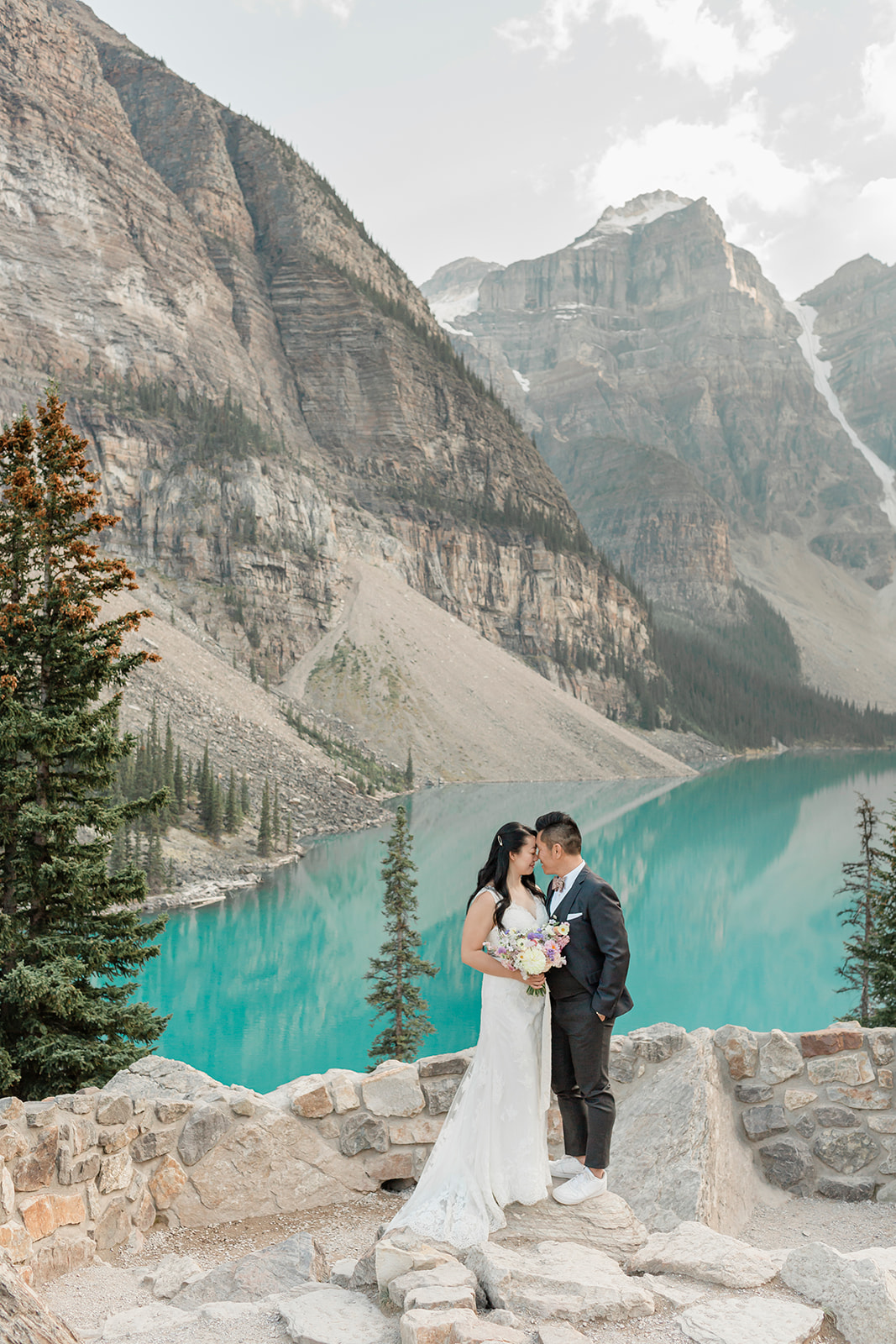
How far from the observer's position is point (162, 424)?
107m

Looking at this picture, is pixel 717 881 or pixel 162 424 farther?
pixel 162 424

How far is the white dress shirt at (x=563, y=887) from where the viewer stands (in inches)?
246

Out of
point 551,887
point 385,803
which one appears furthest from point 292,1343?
point 385,803

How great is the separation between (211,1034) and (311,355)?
412 ft

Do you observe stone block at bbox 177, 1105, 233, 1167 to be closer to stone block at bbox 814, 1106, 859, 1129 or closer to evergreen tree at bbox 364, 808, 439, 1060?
stone block at bbox 814, 1106, 859, 1129

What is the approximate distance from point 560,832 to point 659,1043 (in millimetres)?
2965

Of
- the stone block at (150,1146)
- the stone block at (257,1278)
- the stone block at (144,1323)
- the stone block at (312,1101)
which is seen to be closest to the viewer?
the stone block at (144,1323)

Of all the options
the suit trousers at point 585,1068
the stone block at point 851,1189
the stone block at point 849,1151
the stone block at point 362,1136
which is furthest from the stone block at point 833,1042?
the stone block at point 362,1136

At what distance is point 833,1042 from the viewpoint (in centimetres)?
803

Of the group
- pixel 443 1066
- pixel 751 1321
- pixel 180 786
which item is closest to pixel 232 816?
pixel 180 786

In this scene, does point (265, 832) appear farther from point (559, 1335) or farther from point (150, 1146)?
point (559, 1335)

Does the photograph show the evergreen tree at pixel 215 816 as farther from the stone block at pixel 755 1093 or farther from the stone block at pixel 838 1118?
the stone block at pixel 838 1118

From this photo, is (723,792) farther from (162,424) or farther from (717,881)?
(162,424)

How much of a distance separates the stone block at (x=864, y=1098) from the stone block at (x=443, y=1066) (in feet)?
11.1
